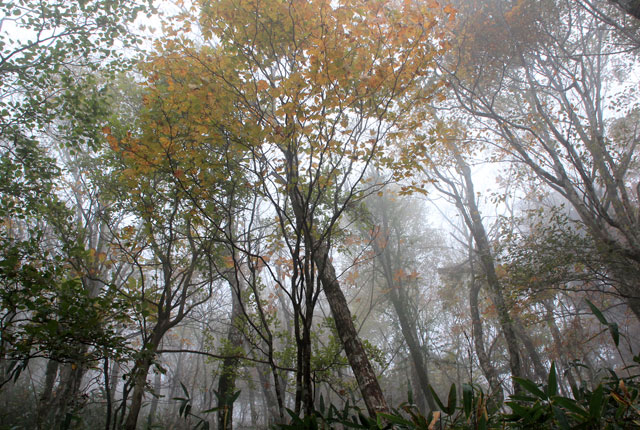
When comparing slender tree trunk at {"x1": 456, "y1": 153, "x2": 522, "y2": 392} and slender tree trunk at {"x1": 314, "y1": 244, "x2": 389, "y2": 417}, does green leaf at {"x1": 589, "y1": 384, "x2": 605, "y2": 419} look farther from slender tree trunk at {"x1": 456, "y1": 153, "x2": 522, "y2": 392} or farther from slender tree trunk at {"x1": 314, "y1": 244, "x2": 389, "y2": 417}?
slender tree trunk at {"x1": 456, "y1": 153, "x2": 522, "y2": 392}

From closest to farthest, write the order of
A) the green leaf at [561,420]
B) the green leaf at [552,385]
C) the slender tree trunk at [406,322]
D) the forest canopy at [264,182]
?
the green leaf at [561,420], the green leaf at [552,385], the forest canopy at [264,182], the slender tree trunk at [406,322]

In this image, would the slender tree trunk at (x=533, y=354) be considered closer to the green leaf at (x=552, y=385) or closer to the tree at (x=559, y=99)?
the tree at (x=559, y=99)

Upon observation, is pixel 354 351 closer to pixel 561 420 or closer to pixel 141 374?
pixel 141 374

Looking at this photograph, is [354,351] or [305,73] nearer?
[305,73]

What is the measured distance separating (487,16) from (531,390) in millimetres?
7686

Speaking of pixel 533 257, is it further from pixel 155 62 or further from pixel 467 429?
pixel 155 62

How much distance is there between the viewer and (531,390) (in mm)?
1384

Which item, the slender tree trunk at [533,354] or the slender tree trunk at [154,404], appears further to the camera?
the slender tree trunk at [533,354]

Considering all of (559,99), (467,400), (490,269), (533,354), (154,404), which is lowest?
(154,404)

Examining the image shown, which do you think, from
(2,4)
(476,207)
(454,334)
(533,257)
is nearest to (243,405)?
(454,334)

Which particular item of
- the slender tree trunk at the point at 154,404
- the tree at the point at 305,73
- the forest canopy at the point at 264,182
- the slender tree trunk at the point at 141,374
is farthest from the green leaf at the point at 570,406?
the slender tree trunk at the point at 141,374

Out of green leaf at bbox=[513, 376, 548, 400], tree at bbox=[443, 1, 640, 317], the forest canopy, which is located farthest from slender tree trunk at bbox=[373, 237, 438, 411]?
green leaf at bbox=[513, 376, 548, 400]

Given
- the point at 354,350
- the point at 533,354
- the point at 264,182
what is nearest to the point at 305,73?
the point at 264,182

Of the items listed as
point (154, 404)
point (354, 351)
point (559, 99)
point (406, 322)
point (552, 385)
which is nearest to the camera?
point (552, 385)
